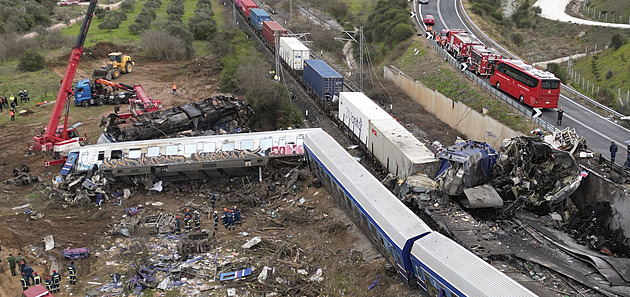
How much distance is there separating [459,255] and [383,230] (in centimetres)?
337

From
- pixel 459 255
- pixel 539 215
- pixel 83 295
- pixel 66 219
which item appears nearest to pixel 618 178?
pixel 539 215

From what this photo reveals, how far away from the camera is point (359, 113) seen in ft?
101

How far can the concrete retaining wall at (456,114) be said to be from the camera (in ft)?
109

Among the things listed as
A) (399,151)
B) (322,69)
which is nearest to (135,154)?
(399,151)

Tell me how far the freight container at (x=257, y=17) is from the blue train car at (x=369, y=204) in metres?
35.4

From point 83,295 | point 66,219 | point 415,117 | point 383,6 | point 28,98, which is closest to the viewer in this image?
point 83,295

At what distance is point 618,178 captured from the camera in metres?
21.8

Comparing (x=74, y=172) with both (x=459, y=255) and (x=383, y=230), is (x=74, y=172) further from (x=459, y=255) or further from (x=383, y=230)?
(x=459, y=255)

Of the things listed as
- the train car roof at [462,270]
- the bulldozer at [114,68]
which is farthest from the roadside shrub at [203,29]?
the train car roof at [462,270]

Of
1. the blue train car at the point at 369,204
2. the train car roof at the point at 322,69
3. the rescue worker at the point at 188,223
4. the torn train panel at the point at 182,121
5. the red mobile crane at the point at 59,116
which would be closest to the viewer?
the blue train car at the point at 369,204

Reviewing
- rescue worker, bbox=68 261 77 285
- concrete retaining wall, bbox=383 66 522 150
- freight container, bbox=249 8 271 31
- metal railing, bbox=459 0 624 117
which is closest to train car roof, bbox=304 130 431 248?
rescue worker, bbox=68 261 77 285

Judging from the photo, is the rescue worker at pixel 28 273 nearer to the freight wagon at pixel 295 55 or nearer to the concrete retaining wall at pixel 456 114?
the concrete retaining wall at pixel 456 114

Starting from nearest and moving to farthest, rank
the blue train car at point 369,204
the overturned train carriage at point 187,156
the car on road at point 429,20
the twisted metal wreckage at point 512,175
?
the blue train car at point 369,204 → the twisted metal wreckage at point 512,175 → the overturned train carriage at point 187,156 → the car on road at point 429,20

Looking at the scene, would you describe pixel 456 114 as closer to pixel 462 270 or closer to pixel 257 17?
pixel 462 270
